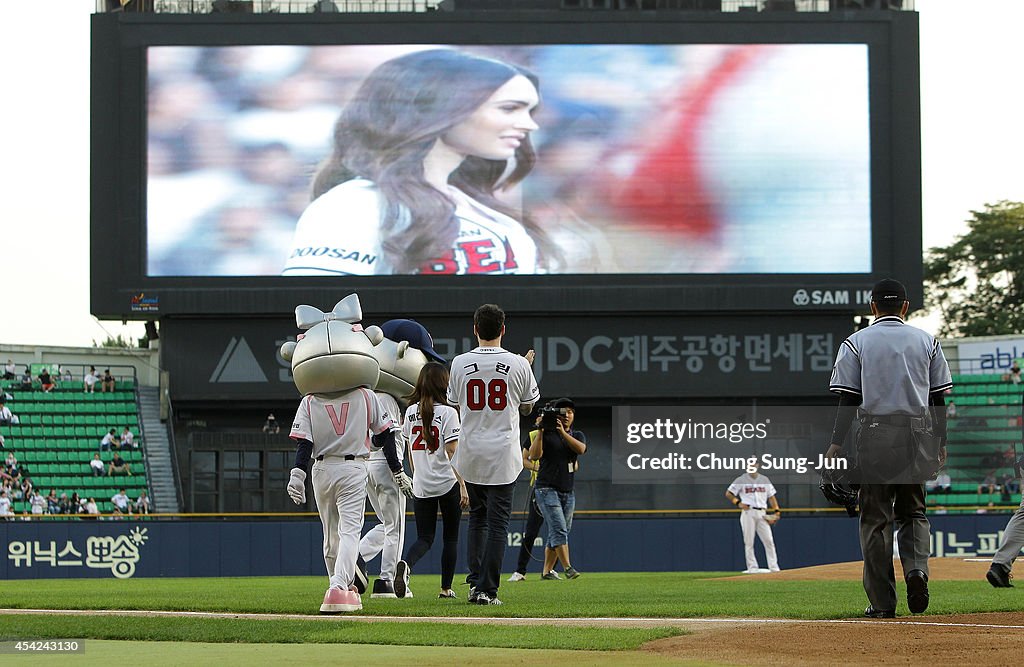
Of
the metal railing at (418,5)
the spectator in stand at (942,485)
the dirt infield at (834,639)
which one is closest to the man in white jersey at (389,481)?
the dirt infield at (834,639)

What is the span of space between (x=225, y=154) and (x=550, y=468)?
15.0 m

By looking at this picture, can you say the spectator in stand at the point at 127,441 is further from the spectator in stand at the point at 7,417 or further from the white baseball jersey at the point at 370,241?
the white baseball jersey at the point at 370,241

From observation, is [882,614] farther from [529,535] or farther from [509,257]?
[509,257]

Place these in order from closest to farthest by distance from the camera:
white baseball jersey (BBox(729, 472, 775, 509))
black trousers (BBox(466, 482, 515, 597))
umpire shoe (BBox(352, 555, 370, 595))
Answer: black trousers (BBox(466, 482, 515, 597)), umpire shoe (BBox(352, 555, 370, 595)), white baseball jersey (BBox(729, 472, 775, 509))

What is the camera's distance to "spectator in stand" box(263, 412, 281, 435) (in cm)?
3192

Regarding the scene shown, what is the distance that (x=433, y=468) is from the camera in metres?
11.8

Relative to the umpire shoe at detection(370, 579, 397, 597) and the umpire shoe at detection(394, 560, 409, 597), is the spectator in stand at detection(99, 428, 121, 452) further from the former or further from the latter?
the umpire shoe at detection(394, 560, 409, 597)

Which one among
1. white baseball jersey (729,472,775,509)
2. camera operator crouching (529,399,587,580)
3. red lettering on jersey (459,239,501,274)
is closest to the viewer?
camera operator crouching (529,399,587,580)

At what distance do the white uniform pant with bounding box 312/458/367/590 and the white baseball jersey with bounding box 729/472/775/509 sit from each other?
11.6 metres

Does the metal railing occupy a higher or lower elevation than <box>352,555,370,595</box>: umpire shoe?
higher

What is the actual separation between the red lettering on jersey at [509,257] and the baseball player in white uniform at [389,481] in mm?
17052

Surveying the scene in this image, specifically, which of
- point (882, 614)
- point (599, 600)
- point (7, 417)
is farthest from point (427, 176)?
point (882, 614)

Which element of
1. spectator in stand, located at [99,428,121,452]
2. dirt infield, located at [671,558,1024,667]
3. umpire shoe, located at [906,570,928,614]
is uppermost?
spectator in stand, located at [99,428,121,452]

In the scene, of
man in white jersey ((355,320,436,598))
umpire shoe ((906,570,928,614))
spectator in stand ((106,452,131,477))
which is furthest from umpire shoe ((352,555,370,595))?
spectator in stand ((106,452,131,477))
